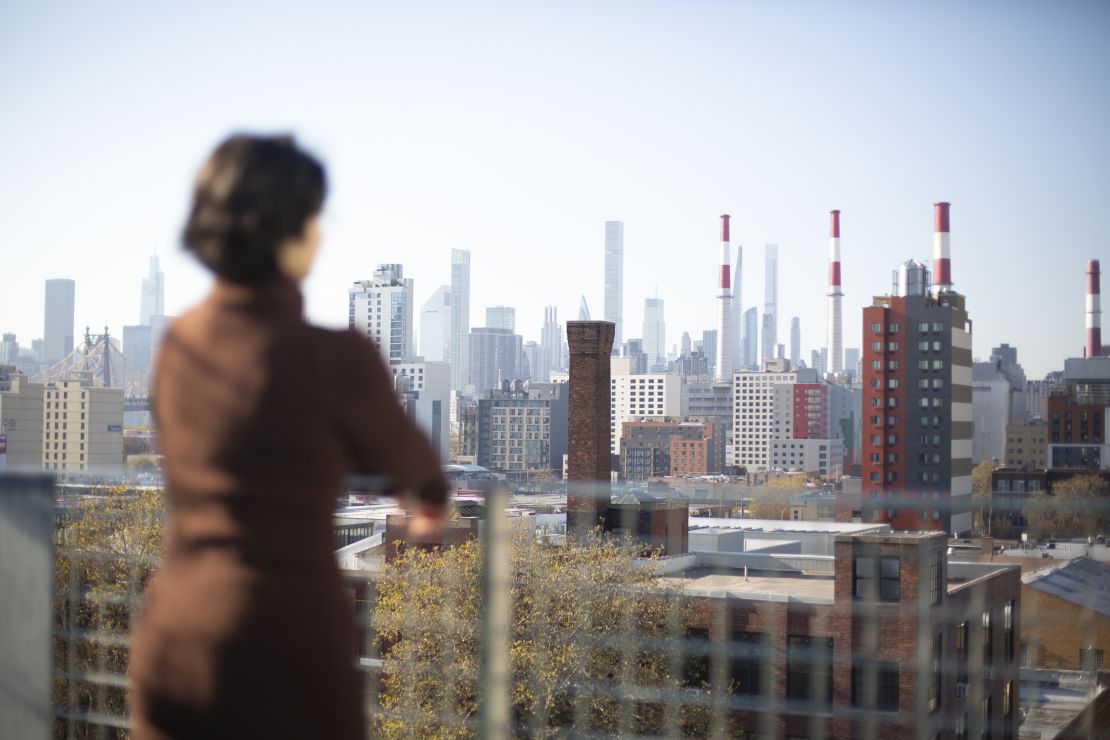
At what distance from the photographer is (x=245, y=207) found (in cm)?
159

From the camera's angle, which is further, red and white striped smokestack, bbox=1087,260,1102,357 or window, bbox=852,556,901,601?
red and white striped smokestack, bbox=1087,260,1102,357

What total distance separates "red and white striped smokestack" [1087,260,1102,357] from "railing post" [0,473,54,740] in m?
96.2

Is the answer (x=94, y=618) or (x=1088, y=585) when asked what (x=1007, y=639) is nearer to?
(x=1088, y=585)

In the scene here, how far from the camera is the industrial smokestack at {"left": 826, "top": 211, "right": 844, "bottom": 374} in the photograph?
110 m

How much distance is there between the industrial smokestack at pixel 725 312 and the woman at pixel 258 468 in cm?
11823

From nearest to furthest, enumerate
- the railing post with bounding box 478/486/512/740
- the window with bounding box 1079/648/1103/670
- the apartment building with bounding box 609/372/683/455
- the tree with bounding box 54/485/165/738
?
the railing post with bounding box 478/486/512/740, the window with bounding box 1079/648/1103/670, the tree with bounding box 54/485/165/738, the apartment building with bounding box 609/372/683/455

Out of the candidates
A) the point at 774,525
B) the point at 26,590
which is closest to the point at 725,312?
the point at 774,525

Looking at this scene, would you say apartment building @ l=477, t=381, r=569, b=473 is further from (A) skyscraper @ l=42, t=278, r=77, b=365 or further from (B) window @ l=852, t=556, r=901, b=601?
(B) window @ l=852, t=556, r=901, b=601

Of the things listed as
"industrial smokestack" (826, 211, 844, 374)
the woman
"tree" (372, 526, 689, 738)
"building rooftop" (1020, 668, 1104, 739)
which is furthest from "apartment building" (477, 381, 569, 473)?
the woman

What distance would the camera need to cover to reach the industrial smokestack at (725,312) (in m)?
121

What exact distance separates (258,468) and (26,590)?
218cm

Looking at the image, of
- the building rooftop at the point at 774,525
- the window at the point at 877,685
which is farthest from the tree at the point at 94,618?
the building rooftop at the point at 774,525

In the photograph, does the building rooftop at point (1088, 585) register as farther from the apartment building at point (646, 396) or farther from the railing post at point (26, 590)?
the apartment building at point (646, 396)

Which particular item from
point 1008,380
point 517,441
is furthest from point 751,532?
point 517,441
